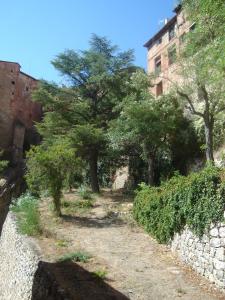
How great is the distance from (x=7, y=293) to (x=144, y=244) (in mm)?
4830

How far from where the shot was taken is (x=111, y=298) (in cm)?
877

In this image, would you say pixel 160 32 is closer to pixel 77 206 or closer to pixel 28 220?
pixel 77 206

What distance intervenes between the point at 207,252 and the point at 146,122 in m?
10.8

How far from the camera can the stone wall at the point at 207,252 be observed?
9.38 meters

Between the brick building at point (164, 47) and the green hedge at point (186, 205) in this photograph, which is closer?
the green hedge at point (186, 205)

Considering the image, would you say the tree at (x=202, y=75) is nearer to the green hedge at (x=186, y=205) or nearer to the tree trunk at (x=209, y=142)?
the tree trunk at (x=209, y=142)

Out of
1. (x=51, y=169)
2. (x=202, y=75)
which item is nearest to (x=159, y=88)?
(x=202, y=75)

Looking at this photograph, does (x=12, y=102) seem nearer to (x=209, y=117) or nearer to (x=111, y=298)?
(x=209, y=117)

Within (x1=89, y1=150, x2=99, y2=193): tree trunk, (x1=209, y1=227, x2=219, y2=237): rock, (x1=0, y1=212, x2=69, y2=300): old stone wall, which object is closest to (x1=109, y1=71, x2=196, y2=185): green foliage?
(x1=89, y1=150, x2=99, y2=193): tree trunk

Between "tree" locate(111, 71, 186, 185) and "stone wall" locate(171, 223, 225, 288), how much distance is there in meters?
8.96

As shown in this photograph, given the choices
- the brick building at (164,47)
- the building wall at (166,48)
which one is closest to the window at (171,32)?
the brick building at (164,47)

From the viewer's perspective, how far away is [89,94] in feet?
80.9

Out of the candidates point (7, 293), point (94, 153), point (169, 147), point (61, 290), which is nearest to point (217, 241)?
point (61, 290)

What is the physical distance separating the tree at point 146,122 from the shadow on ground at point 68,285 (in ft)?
33.3
